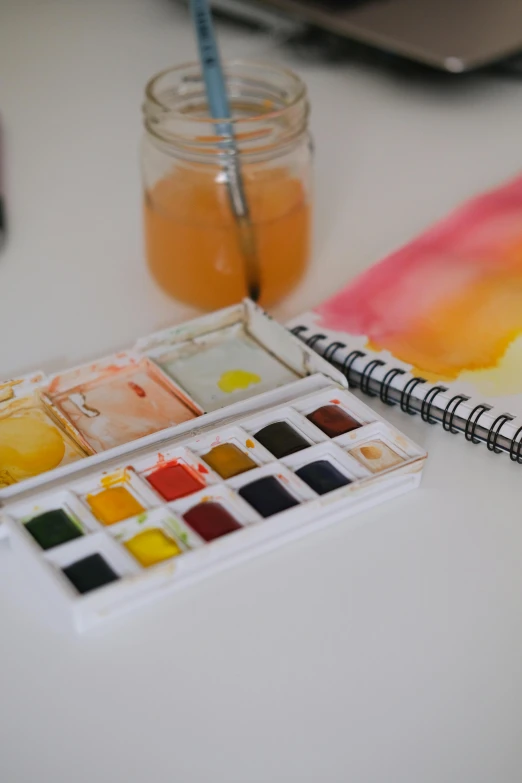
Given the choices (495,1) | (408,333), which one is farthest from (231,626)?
(495,1)

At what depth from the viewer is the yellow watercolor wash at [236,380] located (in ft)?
2.19

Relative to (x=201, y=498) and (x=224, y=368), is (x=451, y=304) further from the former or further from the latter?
(x=201, y=498)

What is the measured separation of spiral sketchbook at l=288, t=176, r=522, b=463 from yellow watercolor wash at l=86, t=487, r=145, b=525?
206 mm

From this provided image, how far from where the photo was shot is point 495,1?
1.11 m

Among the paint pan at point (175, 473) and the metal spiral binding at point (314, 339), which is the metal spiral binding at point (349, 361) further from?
the paint pan at point (175, 473)

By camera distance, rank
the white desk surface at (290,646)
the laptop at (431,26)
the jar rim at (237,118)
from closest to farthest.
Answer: the white desk surface at (290,646) < the jar rim at (237,118) < the laptop at (431,26)

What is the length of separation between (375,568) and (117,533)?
0.15 m

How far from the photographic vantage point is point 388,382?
670 mm

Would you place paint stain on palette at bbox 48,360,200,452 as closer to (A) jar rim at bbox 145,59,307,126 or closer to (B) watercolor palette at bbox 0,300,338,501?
(B) watercolor palette at bbox 0,300,338,501

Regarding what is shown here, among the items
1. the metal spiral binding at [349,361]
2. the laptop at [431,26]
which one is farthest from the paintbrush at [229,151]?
the laptop at [431,26]

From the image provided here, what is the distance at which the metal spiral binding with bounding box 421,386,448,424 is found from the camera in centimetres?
65

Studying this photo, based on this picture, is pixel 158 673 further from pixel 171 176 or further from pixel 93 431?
pixel 171 176

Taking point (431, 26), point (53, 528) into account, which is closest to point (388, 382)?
point (53, 528)

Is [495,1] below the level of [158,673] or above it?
above
